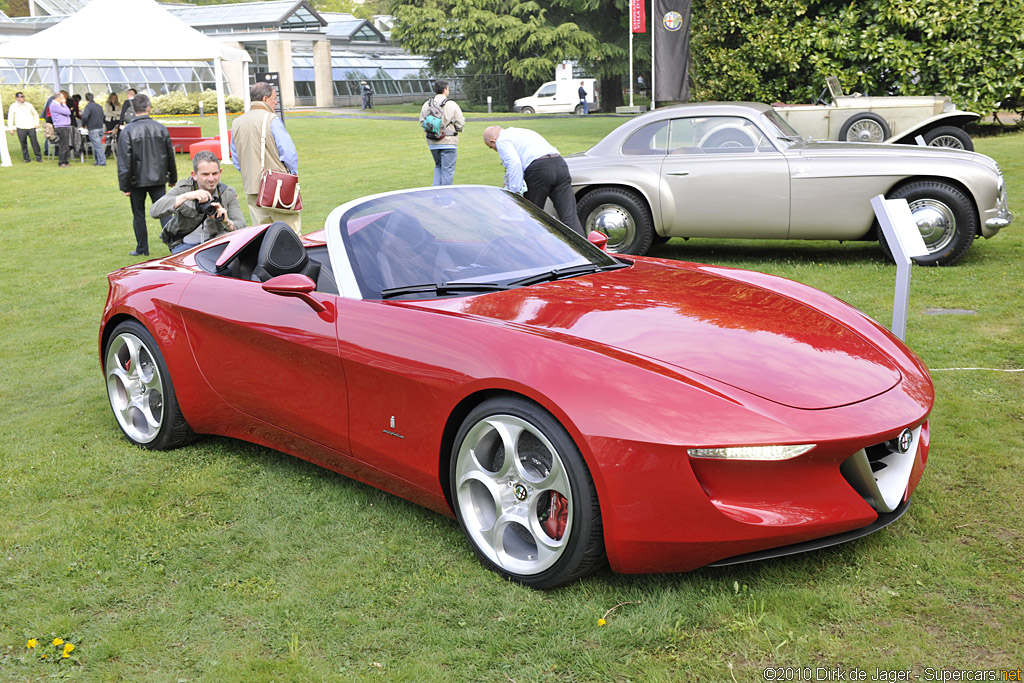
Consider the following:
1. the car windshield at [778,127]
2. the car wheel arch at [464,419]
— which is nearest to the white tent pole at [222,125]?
the car windshield at [778,127]

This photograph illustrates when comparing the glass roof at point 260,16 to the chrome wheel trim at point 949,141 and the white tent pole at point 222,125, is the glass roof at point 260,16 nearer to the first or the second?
the white tent pole at point 222,125

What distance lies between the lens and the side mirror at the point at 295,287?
405 cm

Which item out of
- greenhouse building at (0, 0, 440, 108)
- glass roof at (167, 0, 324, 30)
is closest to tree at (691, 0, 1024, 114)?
greenhouse building at (0, 0, 440, 108)

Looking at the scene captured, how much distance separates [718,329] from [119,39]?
2138 cm

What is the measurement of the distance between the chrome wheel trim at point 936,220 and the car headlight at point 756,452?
668 cm

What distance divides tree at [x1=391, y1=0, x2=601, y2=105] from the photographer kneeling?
129 ft

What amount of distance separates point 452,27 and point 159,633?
47.5 meters

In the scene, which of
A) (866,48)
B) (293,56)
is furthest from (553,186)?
(293,56)

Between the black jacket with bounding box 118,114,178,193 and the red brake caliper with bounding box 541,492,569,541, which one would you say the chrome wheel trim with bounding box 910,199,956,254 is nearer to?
the red brake caliper with bounding box 541,492,569,541

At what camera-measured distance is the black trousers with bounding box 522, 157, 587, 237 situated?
31.0ft

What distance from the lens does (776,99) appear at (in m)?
21.9

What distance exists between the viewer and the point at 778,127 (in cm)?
978

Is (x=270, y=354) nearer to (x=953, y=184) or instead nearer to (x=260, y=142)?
(x=260, y=142)

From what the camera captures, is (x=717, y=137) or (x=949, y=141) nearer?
(x=717, y=137)
